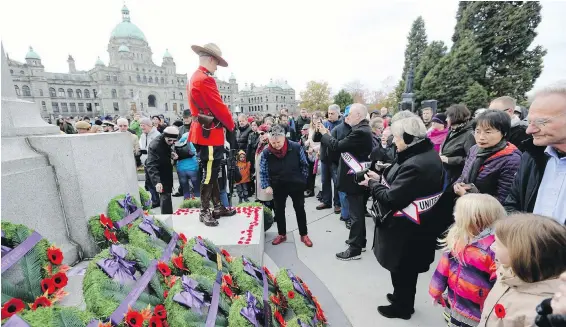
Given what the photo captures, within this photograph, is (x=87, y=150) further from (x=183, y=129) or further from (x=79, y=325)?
(x=183, y=129)

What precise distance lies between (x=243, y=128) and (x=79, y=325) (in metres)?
5.88

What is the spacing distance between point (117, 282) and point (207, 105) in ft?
6.82

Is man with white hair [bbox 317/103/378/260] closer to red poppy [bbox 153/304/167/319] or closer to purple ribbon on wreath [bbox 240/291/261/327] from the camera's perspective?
purple ribbon on wreath [bbox 240/291/261/327]

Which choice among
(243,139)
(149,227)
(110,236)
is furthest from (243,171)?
(110,236)

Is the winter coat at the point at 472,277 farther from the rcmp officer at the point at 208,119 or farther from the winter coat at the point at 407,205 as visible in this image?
the rcmp officer at the point at 208,119

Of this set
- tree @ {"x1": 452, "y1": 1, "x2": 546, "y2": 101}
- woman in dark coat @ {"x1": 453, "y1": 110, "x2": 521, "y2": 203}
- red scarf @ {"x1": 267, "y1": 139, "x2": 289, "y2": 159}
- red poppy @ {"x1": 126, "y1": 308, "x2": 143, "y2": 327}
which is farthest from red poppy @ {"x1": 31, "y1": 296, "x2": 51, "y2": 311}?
tree @ {"x1": 452, "y1": 1, "x2": 546, "y2": 101}

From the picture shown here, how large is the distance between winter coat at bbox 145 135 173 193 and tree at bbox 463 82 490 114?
20.4m

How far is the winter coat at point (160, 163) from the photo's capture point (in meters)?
4.34

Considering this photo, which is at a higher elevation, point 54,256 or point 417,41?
point 417,41

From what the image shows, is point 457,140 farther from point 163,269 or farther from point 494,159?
point 163,269

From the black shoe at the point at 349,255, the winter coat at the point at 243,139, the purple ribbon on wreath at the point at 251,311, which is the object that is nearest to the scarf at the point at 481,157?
the black shoe at the point at 349,255

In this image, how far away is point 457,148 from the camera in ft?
11.7

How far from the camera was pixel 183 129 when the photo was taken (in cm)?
635

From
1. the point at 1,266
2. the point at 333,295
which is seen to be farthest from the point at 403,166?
the point at 1,266
